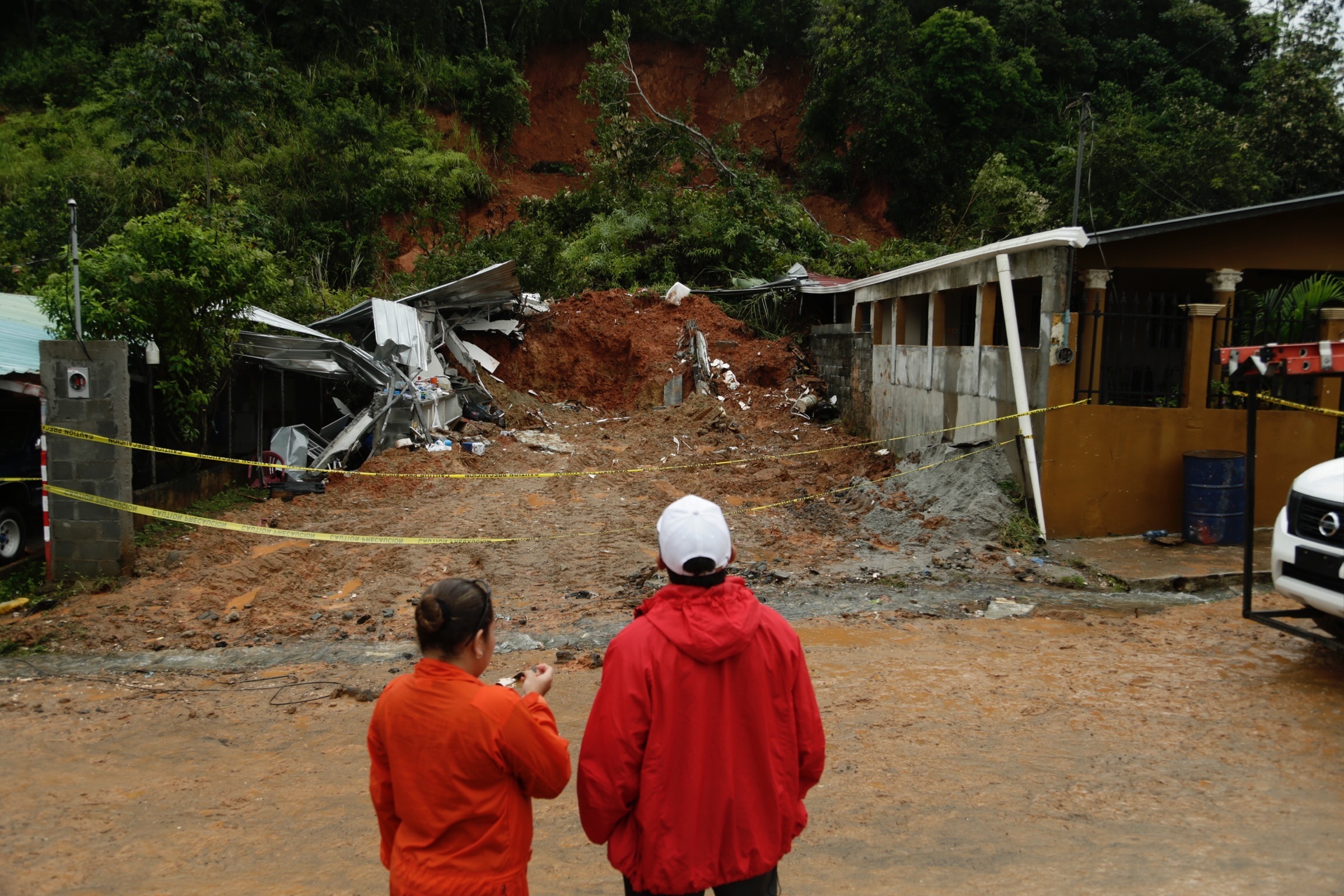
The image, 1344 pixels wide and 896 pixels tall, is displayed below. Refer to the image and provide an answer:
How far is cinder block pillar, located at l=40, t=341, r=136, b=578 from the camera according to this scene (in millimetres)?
8195

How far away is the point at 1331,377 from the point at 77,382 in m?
12.8

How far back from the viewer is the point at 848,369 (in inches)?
682

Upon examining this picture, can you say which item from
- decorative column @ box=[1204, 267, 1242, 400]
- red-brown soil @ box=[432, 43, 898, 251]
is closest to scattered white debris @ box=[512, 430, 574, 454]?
decorative column @ box=[1204, 267, 1242, 400]

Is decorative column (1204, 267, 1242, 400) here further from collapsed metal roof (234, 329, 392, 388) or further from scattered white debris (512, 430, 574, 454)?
collapsed metal roof (234, 329, 392, 388)

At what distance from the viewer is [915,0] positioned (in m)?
35.8

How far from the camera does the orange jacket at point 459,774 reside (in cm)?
222

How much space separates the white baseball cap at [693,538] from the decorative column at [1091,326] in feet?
26.3

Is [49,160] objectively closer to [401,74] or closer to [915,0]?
[401,74]

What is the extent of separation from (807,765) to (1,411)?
396 inches

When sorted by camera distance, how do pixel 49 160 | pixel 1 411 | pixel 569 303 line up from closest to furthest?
1. pixel 1 411
2. pixel 569 303
3. pixel 49 160

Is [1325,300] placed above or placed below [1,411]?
above

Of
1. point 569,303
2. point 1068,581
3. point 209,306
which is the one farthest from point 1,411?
point 569,303

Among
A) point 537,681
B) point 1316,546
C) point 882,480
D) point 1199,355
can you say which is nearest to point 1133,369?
point 1199,355

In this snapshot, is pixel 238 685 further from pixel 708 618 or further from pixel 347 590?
pixel 708 618
